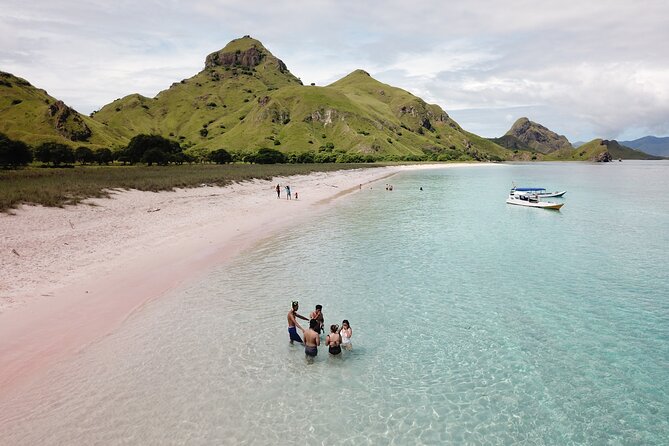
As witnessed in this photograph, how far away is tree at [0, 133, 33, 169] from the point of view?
81125 mm

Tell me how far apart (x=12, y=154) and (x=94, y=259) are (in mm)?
78900

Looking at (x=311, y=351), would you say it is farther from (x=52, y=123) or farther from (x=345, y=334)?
(x=52, y=123)

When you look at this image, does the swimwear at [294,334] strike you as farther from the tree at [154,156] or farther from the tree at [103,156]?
the tree at [103,156]

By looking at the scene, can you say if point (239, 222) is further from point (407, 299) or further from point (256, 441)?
point (256, 441)

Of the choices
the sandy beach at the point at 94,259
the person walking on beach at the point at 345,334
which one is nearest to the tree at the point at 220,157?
the sandy beach at the point at 94,259

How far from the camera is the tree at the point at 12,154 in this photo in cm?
8112

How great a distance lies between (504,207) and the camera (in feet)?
208

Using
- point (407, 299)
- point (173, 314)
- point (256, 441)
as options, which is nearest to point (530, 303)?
point (407, 299)

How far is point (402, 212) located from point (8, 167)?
8647 centimetres

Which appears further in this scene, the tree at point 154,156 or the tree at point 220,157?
the tree at point 220,157

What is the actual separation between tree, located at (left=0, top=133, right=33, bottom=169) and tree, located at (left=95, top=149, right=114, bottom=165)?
33982 millimetres

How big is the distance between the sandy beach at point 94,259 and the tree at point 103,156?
282 feet

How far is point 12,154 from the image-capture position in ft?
271

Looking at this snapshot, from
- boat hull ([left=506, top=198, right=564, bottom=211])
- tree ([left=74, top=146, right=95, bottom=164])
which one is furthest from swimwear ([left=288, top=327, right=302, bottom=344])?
tree ([left=74, top=146, right=95, bottom=164])
